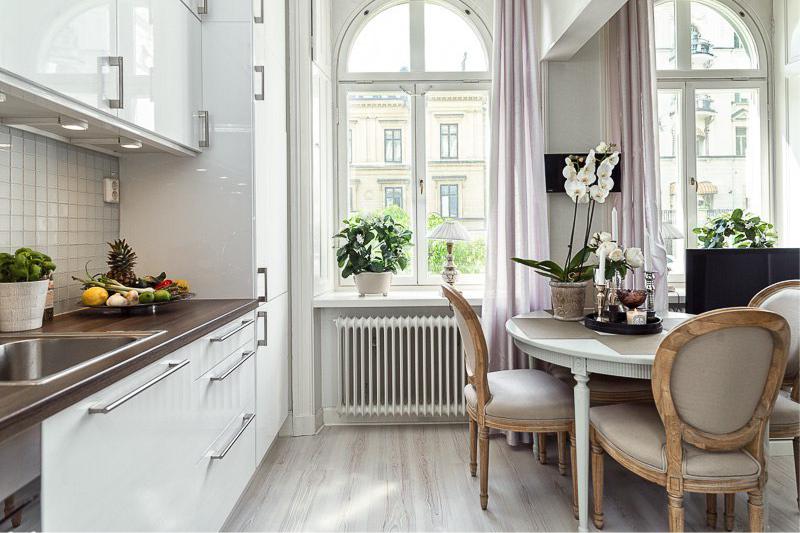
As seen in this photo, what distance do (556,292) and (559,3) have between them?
1525 mm

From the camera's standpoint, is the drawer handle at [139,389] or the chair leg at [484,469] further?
the chair leg at [484,469]

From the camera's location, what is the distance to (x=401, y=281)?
3.52 metres

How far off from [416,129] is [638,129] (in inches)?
54.6

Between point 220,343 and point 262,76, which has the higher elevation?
point 262,76

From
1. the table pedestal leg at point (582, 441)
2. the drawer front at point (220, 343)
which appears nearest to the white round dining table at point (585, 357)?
the table pedestal leg at point (582, 441)

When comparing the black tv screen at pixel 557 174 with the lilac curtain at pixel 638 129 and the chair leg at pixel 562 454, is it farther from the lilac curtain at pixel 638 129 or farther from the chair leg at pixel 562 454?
the chair leg at pixel 562 454

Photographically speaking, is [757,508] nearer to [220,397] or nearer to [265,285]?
[220,397]

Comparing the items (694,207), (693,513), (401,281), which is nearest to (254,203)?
(401,281)

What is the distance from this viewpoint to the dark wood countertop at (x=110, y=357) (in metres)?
0.87

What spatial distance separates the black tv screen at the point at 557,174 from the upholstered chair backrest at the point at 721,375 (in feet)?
5.21

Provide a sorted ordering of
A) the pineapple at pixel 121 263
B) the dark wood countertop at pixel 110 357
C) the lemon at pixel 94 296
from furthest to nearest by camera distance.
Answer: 1. the pineapple at pixel 121 263
2. the lemon at pixel 94 296
3. the dark wood countertop at pixel 110 357

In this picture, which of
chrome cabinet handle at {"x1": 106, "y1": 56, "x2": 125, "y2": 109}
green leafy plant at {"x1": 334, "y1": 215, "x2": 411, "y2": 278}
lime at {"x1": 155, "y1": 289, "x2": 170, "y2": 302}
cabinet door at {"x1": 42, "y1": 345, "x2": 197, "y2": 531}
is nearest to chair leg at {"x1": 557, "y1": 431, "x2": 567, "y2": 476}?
green leafy plant at {"x1": 334, "y1": 215, "x2": 411, "y2": 278}

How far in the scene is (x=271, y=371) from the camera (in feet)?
8.68

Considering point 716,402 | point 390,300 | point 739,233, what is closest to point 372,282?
point 390,300
